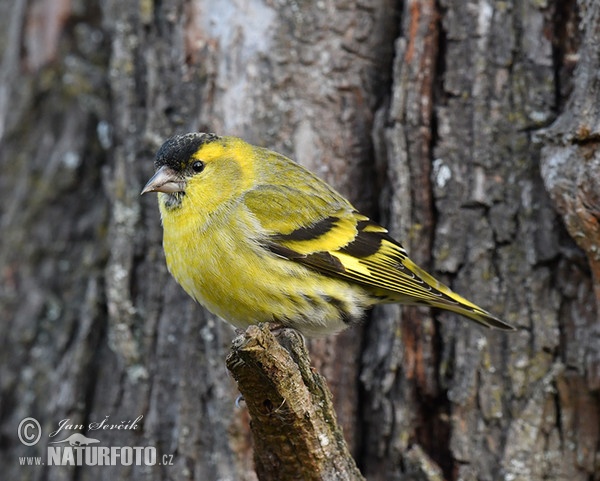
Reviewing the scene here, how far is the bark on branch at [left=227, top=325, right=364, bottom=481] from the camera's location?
289 cm

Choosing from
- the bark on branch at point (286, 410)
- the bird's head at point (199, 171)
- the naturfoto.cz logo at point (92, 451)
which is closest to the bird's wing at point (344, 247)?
the bird's head at point (199, 171)

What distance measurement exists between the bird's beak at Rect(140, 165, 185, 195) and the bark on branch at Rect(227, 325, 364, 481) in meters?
1.02

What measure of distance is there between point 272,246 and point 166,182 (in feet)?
1.86

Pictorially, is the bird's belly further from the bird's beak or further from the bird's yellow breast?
the bird's beak

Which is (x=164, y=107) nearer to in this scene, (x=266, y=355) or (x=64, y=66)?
(x=64, y=66)

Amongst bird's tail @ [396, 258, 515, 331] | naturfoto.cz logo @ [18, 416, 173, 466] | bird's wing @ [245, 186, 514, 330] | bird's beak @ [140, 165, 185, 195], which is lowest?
naturfoto.cz logo @ [18, 416, 173, 466]

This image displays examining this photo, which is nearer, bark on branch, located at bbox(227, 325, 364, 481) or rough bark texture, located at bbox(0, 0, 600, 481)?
bark on branch, located at bbox(227, 325, 364, 481)

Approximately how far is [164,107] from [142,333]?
1.17 m

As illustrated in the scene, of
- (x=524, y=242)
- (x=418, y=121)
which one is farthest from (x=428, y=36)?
(x=524, y=242)

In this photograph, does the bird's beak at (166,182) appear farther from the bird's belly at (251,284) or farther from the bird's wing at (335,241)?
the bird's wing at (335,241)

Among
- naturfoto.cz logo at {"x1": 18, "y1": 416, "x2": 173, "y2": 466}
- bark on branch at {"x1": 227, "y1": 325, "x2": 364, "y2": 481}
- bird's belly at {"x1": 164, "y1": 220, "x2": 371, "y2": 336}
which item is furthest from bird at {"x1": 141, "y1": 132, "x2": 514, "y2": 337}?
naturfoto.cz logo at {"x1": 18, "y1": 416, "x2": 173, "y2": 466}

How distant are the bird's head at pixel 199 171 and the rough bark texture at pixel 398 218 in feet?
1.09

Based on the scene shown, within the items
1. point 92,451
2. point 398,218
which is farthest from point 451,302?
point 92,451

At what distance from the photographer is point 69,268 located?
210 inches
